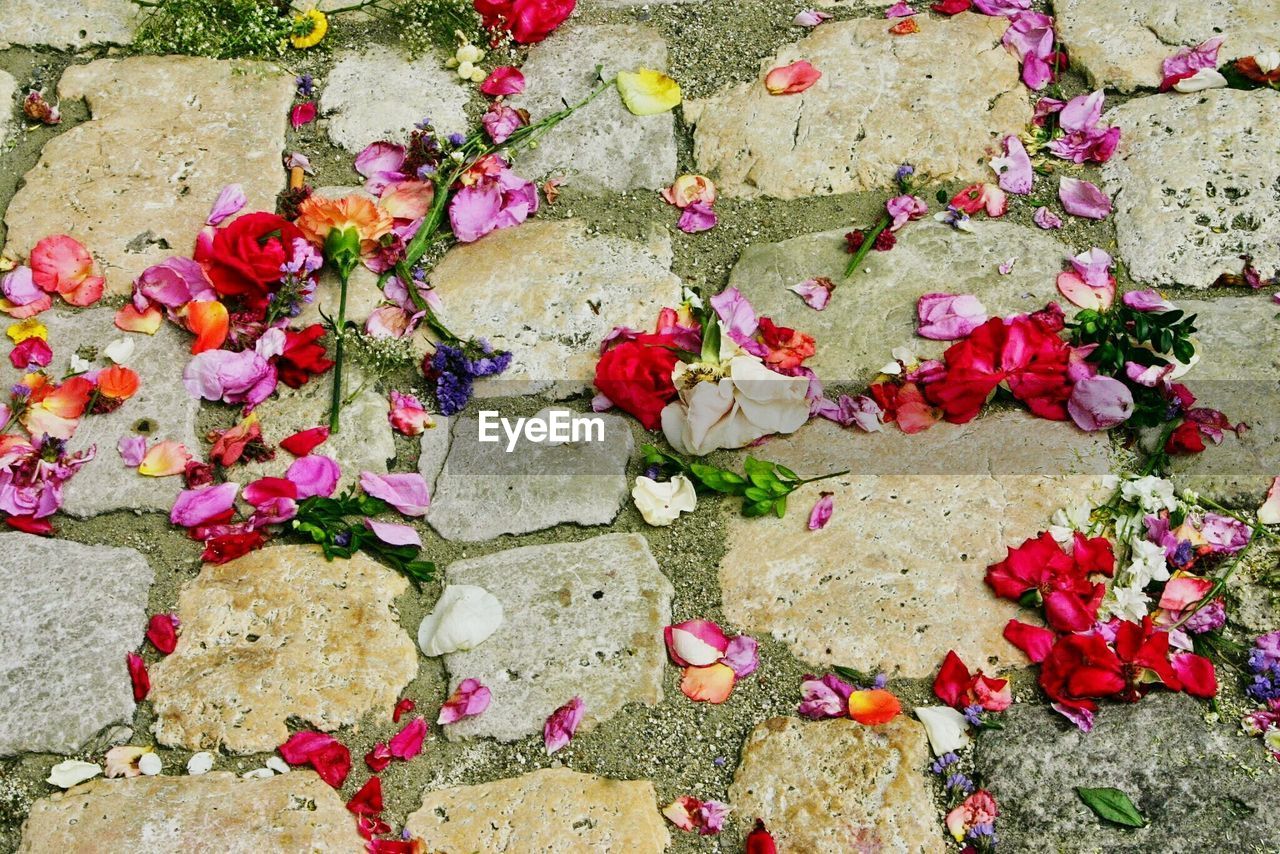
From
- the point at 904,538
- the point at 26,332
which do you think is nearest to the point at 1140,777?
the point at 904,538

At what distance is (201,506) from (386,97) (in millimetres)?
1142

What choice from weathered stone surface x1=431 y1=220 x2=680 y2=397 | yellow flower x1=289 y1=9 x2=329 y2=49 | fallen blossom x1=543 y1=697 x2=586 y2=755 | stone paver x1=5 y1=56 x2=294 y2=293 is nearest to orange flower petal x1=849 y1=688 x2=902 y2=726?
fallen blossom x1=543 y1=697 x2=586 y2=755

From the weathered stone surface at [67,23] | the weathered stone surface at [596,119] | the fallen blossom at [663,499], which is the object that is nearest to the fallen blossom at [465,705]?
the fallen blossom at [663,499]

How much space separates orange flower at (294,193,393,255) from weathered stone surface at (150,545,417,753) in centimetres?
72

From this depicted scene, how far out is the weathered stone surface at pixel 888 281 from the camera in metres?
2.64

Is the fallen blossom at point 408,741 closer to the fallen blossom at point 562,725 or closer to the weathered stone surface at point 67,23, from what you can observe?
the fallen blossom at point 562,725

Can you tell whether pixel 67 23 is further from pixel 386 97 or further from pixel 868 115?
pixel 868 115

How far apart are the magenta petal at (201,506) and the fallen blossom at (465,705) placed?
0.61 metres

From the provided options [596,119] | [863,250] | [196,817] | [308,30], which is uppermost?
[308,30]

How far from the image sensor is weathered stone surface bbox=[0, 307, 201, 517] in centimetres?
252

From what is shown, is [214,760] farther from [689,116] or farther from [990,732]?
[689,116]

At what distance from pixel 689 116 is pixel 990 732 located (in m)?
1.59

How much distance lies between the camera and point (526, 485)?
2.52 m

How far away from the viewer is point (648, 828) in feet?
7.00
